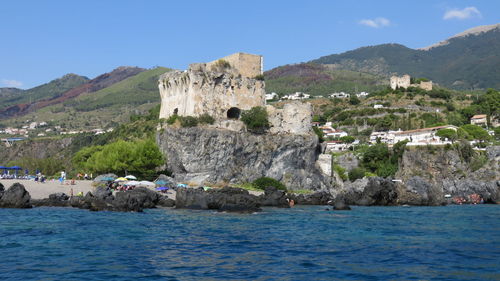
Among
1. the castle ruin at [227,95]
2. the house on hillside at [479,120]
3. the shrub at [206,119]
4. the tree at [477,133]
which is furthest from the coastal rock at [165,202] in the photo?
the house on hillside at [479,120]

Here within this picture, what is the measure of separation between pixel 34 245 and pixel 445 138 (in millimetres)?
64676

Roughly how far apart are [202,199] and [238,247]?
640 inches

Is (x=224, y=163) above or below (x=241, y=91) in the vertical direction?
below

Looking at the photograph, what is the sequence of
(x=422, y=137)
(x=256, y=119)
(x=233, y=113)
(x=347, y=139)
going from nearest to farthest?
(x=256, y=119) → (x=233, y=113) → (x=422, y=137) → (x=347, y=139)

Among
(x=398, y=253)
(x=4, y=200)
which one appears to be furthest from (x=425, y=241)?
(x=4, y=200)

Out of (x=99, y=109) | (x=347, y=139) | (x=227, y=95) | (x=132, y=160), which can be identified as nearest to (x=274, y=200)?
(x=132, y=160)

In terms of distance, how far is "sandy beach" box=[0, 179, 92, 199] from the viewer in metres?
39.8

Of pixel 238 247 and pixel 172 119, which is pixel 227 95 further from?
pixel 238 247

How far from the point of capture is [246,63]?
5947 cm

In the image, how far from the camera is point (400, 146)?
7256cm

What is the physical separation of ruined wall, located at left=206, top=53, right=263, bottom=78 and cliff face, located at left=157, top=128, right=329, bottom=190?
8.66 meters

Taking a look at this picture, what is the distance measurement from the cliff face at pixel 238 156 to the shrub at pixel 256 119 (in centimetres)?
97

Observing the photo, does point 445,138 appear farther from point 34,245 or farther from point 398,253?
point 34,245

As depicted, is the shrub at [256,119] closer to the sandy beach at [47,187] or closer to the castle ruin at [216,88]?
the castle ruin at [216,88]
